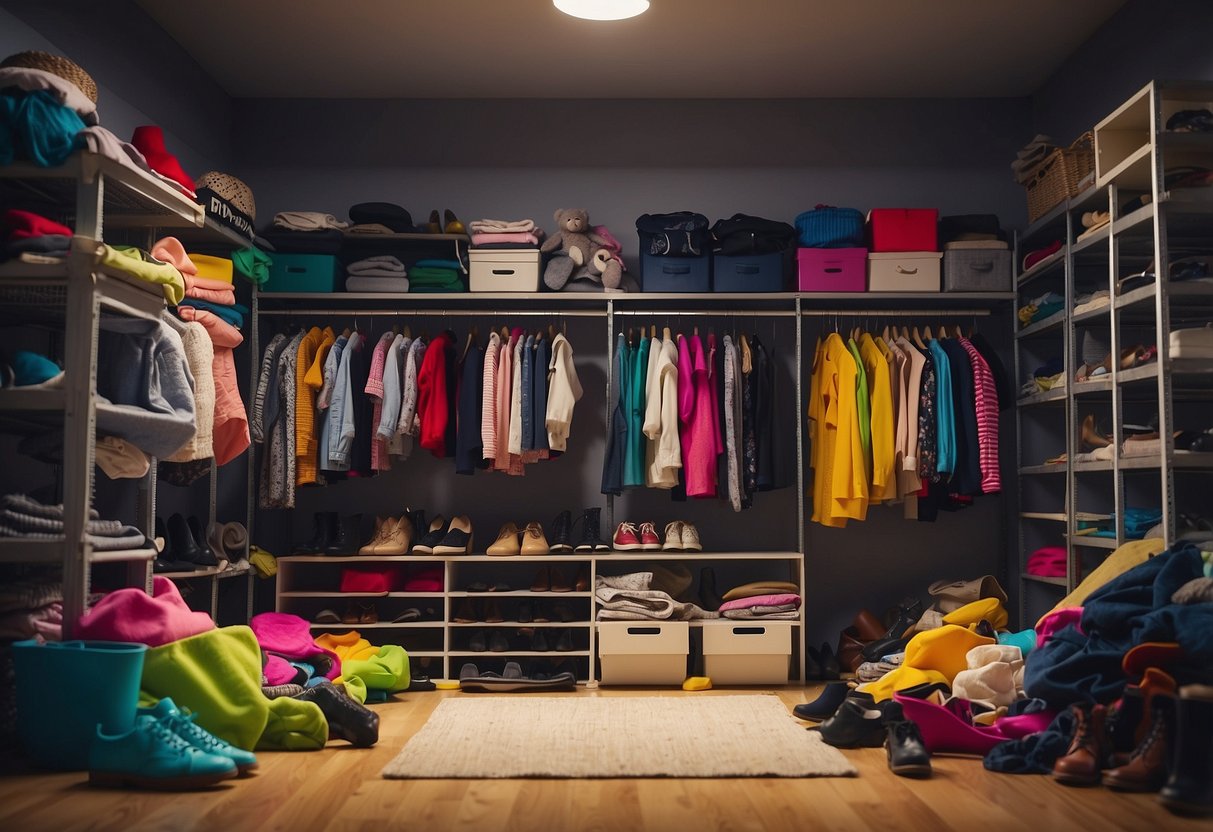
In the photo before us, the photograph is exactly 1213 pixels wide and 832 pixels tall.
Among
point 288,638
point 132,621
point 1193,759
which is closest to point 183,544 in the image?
point 288,638

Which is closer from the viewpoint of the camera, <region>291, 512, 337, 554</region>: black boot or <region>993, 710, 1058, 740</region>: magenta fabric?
<region>993, 710, 1058, 740</region>: magenta fabric

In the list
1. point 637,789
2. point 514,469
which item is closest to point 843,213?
point 514,469

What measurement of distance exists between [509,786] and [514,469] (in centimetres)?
261

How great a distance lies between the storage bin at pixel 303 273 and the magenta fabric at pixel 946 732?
3.53m

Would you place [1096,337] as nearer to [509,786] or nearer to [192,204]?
[509,786]

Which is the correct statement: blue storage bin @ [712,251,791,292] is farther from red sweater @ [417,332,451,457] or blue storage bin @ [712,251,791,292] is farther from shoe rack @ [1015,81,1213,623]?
red sweater @ [417,332,451,457]

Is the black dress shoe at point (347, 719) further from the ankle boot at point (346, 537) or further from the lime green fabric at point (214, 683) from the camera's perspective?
the ankle boot at point (346, 537)

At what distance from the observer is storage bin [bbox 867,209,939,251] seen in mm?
5703

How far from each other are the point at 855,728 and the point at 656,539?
79.2 inches

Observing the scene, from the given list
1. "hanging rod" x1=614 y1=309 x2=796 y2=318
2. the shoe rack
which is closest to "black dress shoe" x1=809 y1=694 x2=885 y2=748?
the shoe rack

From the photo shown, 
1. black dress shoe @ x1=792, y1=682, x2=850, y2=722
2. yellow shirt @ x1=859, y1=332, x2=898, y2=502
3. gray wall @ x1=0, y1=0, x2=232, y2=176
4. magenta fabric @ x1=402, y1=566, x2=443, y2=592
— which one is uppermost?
gray wall @ x1=0, y1=0, x2=232, y2=176

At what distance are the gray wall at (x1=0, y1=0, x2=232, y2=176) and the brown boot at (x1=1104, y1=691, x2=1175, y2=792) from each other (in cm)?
413

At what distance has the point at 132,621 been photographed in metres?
3.47

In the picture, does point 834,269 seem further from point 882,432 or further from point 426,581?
point 426,581
